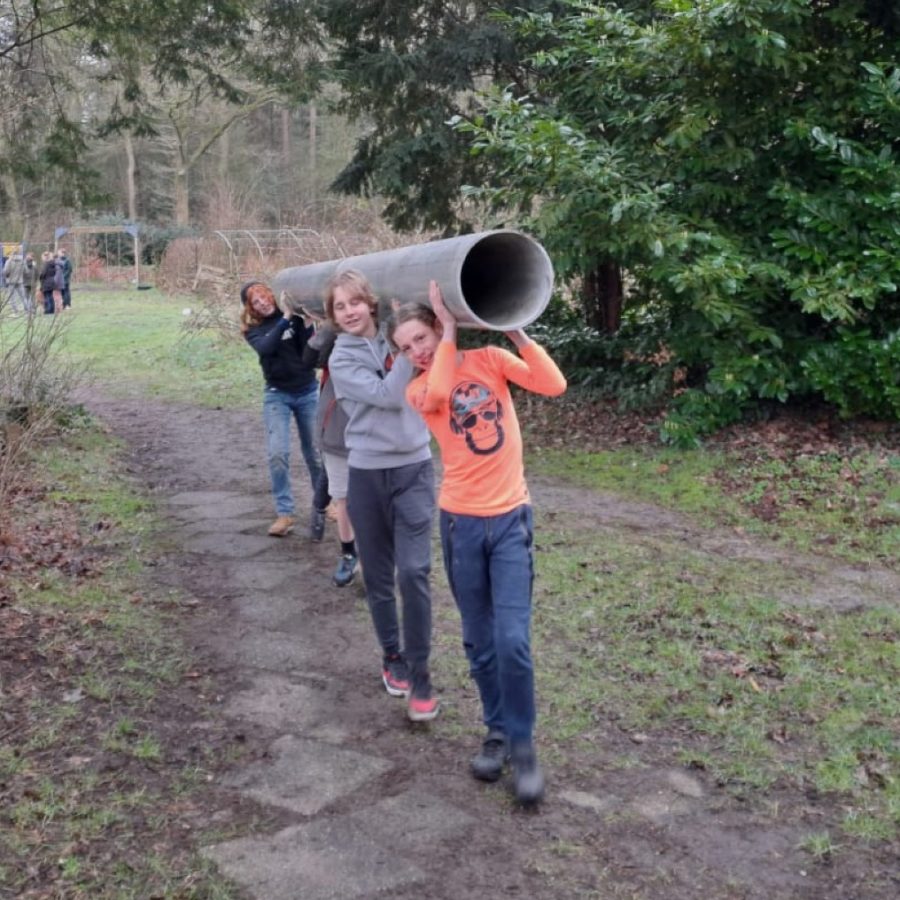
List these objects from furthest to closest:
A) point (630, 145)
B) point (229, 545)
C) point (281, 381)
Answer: point (630, 145) < point (229, 545) < point (281, 381)

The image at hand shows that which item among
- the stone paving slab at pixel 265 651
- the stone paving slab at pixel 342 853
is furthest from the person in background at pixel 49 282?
the stone paving slab at pixel 342 853

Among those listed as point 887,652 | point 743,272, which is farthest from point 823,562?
point 743,272

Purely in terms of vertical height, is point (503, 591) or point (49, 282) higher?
point (49, 282)

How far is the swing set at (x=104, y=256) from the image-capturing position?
117 feet

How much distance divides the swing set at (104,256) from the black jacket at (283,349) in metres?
28.4

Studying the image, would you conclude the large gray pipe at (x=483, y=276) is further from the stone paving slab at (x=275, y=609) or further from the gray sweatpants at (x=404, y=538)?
the stone paving slab at (x=275, y=609)

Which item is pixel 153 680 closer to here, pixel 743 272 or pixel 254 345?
pixel 254 345

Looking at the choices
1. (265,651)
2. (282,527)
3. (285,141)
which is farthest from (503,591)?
(285,141)

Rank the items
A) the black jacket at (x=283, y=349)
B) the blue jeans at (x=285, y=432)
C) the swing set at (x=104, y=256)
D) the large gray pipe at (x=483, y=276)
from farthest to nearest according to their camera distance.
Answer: the swing set at (x=104, y=256), the blue jeans at (x=285, y=432), the black jacket at (x=283, y=349), the large gray pipe at (x=483, y=276)

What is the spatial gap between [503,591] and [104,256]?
37989mm

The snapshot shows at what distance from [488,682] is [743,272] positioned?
5.41 meters

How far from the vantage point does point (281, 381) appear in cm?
737

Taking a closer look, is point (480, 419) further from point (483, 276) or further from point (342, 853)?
point (342, 853)

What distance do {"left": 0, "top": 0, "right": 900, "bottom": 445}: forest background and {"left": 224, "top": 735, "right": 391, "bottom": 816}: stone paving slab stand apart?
5.19 metres
